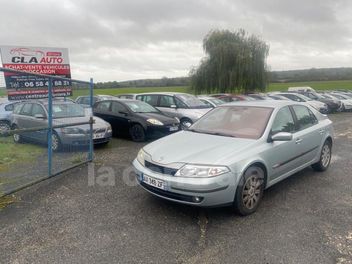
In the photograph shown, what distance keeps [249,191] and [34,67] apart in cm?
636

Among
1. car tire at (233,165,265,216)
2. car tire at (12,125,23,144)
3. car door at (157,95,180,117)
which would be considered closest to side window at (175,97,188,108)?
car door at (157,95,180,117)

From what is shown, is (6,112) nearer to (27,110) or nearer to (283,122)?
(27,110)

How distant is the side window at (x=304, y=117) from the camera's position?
481 cm

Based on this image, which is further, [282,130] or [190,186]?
[282,130]

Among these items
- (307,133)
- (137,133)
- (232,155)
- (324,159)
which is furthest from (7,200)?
(324,159)

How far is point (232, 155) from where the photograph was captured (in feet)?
11.3

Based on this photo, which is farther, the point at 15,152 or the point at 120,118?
the point at 120,118

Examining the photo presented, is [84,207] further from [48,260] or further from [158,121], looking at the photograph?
[158,121]

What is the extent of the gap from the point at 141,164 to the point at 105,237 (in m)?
1.09

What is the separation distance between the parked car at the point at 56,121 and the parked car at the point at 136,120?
97.0 inches

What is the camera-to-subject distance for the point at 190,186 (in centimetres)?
323

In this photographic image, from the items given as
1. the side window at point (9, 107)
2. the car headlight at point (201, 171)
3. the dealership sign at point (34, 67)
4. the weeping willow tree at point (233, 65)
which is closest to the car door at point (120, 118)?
the dealership sign at point (34, 67)

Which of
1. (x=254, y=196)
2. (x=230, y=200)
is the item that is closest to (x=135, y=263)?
(x=230, y=200)

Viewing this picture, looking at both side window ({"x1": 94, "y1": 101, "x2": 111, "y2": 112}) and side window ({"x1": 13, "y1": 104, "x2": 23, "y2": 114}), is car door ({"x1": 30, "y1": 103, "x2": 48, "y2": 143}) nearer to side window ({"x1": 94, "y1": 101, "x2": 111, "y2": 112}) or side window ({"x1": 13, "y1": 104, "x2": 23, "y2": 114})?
side window ({"x1": 13, "y1": 104, "x2": 23, "y2": 114})
